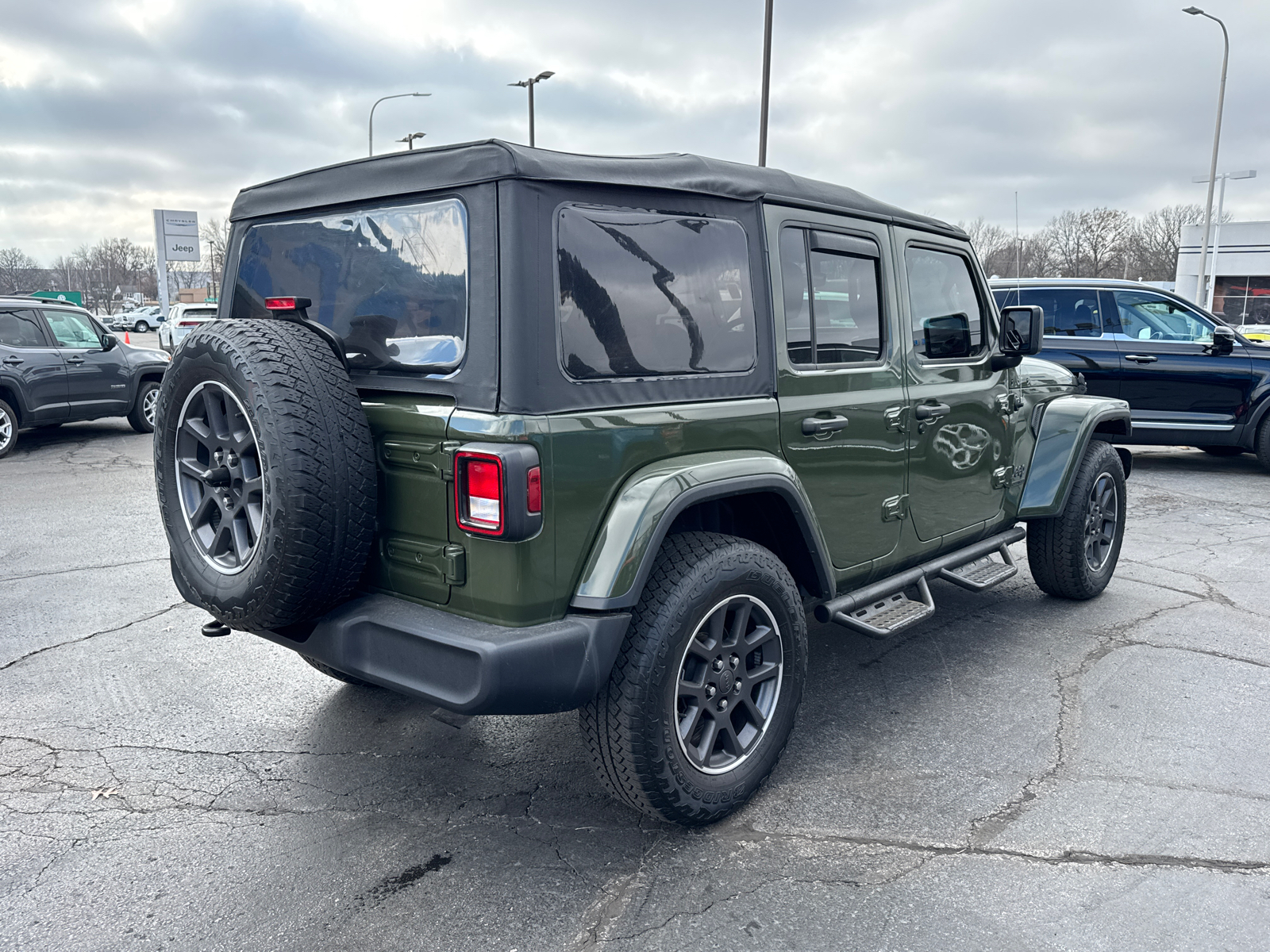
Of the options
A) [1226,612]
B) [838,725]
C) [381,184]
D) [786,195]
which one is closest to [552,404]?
[381,184]

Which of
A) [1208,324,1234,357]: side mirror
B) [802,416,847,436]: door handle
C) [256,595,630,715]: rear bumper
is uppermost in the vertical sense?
[1208,324,1234,357]: side mirror

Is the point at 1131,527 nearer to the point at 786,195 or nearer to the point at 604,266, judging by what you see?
the point at 786,195

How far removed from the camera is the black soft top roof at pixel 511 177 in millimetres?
2590

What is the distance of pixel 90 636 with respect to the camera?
4695 millimetres

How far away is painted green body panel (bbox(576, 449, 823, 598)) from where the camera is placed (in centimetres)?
260

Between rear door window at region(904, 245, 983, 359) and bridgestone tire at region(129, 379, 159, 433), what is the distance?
34.9 feet

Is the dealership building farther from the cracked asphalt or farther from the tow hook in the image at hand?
the tow hook

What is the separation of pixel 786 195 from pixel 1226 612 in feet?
11.8

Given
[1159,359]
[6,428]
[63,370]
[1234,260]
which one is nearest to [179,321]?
[63,370]

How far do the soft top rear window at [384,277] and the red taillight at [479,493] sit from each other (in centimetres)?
31

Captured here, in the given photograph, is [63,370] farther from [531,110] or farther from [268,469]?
[531,110]

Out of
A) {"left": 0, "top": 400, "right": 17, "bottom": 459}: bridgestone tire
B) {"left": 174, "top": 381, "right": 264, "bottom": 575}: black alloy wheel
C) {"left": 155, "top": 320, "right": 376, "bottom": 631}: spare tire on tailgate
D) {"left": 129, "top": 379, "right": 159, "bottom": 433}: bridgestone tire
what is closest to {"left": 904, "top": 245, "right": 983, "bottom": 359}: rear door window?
{"left": 155, "top": 320, "right": 376, "bottom": 631}: spare tire on tailgate

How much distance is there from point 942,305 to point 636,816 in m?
2.54

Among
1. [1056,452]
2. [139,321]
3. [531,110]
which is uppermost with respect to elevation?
[531,110]
